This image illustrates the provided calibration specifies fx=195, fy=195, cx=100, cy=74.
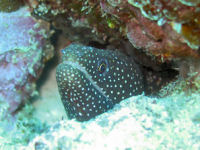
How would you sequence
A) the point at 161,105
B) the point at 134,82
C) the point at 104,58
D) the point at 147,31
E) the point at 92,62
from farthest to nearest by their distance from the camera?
the point at 134,82 < the point at 104,58 < the point at 92,62 < the point at 147,31 < the point at 161,105

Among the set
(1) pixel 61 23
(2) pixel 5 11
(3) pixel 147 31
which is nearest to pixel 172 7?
(3) pixel 147 31

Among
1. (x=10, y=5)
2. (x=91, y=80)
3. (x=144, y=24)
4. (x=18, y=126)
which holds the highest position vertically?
(x=144, y=24)

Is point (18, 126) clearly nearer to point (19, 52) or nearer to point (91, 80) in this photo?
point (91, 80)

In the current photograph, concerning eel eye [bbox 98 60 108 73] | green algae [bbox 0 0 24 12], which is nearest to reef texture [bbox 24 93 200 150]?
eel eye [bbox 98 60 108 73]

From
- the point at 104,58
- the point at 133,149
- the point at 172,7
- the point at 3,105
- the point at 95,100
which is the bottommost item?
the point at 3,105

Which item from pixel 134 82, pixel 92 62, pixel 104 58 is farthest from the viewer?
pixel 134 82

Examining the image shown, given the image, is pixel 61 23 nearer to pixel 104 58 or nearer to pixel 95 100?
pixel 104 58

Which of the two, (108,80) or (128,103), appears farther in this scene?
(108,80)

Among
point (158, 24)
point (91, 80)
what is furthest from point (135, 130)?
point (158, 24)
